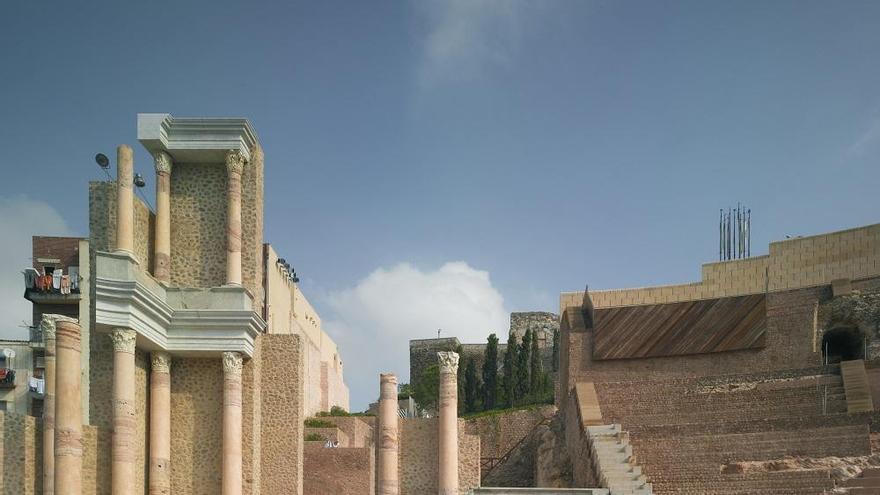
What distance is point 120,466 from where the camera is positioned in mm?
19359

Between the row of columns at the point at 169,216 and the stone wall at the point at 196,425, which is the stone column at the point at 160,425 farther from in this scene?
the row of columns at the point at 169,216

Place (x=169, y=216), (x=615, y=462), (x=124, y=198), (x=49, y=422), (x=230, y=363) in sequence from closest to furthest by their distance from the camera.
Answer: (x=49, y=422)
(x=124, y=198)
(x=230, y=363)
(x=169, y=216)
(x=615, y=462)

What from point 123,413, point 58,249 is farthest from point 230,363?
point 58,249

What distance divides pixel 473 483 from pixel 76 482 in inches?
390

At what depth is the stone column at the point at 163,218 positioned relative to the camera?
22.0 metres

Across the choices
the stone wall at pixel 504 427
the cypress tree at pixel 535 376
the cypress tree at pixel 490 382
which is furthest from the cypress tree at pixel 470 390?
the stone wall at pixel 504 427

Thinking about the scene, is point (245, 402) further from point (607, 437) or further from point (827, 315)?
point (827, 315)

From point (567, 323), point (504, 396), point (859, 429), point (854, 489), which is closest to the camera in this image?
point (854, 489)

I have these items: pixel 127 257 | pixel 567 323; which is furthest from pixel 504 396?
pixel 127 257

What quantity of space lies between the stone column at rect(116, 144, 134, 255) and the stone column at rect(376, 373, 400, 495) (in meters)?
6.95

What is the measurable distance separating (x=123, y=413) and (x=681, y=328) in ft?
60.6

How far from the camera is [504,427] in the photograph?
38.2 meters

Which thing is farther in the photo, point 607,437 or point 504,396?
point 504,396

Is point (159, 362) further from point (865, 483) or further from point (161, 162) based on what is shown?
point (865, 483)
